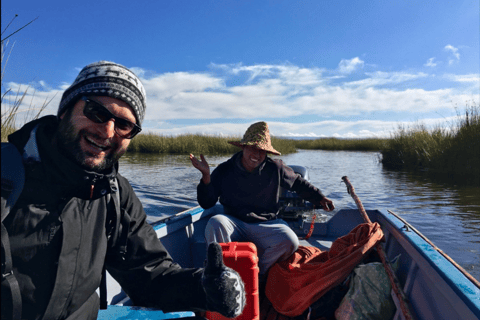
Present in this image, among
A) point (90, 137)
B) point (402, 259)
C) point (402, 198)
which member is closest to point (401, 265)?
point (402, 259)

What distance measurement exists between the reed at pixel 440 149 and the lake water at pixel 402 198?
27.5 inches

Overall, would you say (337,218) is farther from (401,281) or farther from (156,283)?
(156,283)

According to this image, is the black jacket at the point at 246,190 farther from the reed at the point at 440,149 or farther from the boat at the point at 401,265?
the reed at the point at 440,149

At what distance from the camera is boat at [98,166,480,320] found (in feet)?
5.57

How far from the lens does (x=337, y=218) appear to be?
171 inches

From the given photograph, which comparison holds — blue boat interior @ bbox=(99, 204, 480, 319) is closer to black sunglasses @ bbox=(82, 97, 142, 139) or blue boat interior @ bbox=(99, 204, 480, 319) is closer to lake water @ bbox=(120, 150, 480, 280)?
black sunglasses @ bbox=(82, 97, 142, 139)

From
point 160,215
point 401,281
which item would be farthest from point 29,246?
point 160,215

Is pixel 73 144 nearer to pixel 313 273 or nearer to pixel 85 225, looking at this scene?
pixel 85 225

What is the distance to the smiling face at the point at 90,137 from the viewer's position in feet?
3.90

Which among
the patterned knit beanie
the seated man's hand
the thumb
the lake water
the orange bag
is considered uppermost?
the patterned knit beanie

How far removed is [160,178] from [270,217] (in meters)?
10.7

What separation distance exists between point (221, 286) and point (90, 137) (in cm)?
73

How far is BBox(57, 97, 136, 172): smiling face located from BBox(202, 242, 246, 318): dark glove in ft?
1.76

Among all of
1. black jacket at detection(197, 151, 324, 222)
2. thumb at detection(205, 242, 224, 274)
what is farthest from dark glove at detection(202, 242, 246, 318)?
black jacket at detection(197, 151, 324, 222)
